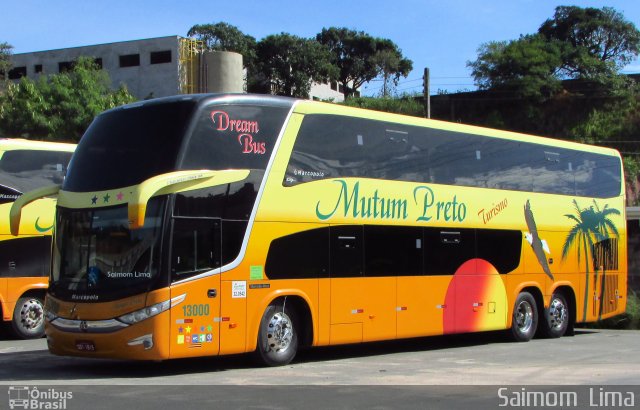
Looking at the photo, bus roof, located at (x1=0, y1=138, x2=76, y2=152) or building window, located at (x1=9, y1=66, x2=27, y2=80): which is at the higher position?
building window, located at (x1=9, y1=66, x2=27, y2=80)

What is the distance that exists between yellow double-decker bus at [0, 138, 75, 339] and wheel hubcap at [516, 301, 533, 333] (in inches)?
406

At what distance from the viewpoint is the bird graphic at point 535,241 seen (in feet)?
59.0

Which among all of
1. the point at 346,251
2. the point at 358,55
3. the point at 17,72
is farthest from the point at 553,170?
the point at 358,55

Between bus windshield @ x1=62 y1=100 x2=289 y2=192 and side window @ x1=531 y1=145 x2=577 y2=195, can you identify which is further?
side window @ x1=531 y1=145 x2=577 y2=195

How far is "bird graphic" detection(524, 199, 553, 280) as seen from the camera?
17969mm

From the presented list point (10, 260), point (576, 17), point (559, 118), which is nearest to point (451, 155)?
point (10, 260)

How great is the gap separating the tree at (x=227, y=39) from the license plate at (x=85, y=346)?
177 ft

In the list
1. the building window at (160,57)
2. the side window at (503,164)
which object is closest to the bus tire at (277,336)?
the side window at (503,164)

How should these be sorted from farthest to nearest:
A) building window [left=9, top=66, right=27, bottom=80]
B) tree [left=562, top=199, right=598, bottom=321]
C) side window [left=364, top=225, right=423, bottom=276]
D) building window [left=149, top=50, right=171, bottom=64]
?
building window [left=9, top=66, right=27, bottom=80] → building window [left=149, top=50, right=171, bottom=64] → tree [left=562, top=199, right=598, bottom=321] → side window [left=364, top=225, right=423, bottom=276]

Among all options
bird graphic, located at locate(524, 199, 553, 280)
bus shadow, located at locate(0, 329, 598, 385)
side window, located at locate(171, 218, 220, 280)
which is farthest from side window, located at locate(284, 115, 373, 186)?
bird graphic, located at locate(524, 199, 553, 280)

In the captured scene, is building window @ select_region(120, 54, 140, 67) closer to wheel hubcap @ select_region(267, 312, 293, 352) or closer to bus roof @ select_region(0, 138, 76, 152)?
bus roof @ select_region(0, 138, 76, 152)

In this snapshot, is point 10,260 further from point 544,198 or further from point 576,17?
point 576,17

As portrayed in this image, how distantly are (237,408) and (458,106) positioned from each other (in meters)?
48.8

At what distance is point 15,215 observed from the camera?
13.1 meters
